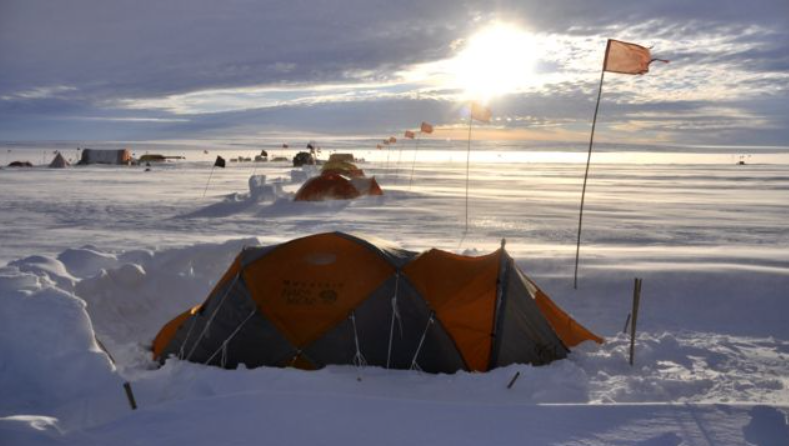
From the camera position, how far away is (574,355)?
6148mm

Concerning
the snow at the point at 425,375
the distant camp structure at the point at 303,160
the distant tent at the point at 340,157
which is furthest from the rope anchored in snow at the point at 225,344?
the distant camp structure at the point at 303,160

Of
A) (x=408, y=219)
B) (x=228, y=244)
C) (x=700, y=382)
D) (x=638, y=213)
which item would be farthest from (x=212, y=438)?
(x=638, y=213)

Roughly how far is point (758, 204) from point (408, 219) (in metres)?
13.3

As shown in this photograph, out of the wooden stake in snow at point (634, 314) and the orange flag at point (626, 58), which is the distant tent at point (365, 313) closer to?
the wooden stake in snow at point (634, 314)

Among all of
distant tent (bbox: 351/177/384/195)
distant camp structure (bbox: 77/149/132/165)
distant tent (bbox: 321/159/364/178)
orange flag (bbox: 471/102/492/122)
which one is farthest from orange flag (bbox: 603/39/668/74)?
distant camp structure (bbox: 77/149/132/165)

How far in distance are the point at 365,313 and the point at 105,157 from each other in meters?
52.4

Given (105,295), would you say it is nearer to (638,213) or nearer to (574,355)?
(574,355)

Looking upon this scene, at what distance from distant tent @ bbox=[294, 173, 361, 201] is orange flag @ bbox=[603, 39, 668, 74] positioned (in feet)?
45.0

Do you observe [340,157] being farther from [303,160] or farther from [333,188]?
[333,188]

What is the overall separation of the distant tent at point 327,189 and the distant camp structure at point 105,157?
35.1 meters

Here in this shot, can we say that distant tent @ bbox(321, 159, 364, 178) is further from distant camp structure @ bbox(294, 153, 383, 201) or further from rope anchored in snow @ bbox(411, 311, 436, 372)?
rope anchored in snow @ bbox(411, 311, 436, 372)

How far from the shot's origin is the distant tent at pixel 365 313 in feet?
18.8

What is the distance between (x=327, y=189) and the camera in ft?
72.2

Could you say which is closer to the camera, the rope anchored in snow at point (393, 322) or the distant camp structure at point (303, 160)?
the rope anchored in snow at point (393, 322)
